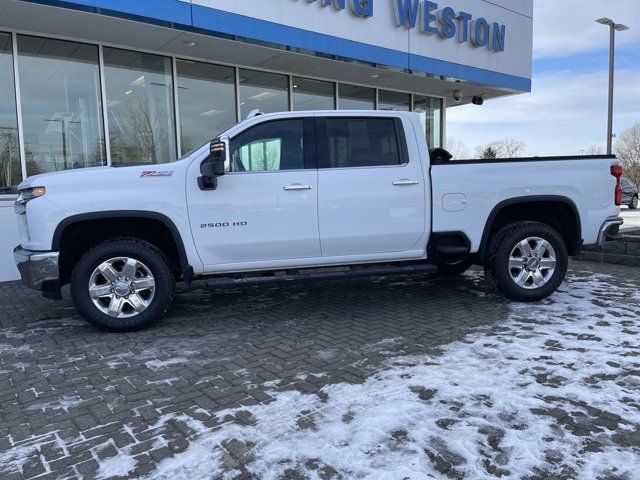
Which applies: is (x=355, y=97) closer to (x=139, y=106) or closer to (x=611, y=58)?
(x=139, y=106)

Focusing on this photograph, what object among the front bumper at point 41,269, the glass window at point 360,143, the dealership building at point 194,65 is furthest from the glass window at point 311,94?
the front bumper at point 41,269

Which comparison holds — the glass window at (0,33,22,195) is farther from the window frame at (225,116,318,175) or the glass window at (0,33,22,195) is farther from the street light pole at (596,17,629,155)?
the street light pole at (596,17,629,155)

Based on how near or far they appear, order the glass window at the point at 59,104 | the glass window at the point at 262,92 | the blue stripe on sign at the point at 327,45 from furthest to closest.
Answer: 1. the glass window at the point at 262,92
2. the glass window at the point at 59,104
3. the blue stripe on sign at the point at 327,45

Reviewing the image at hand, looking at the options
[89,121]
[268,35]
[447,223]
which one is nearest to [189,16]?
[268,35]

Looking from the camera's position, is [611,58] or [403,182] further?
[611,58]

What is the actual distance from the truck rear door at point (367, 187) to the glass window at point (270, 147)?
0.23 meters

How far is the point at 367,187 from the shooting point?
529 centimetres

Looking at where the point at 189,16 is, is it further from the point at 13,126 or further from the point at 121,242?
the point at 121,242

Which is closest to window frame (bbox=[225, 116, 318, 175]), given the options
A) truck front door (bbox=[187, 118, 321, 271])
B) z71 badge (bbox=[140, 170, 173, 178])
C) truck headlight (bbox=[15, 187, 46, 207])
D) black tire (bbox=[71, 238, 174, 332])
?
truck front door (bbox=[187, 118, 321, 271])

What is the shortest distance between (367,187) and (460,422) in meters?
2.82

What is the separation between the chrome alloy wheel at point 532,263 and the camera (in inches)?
226

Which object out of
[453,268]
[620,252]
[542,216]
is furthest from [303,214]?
[620,252]

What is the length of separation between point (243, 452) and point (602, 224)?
4968mm

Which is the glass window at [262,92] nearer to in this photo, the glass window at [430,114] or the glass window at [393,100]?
the glass window at [393,100]
